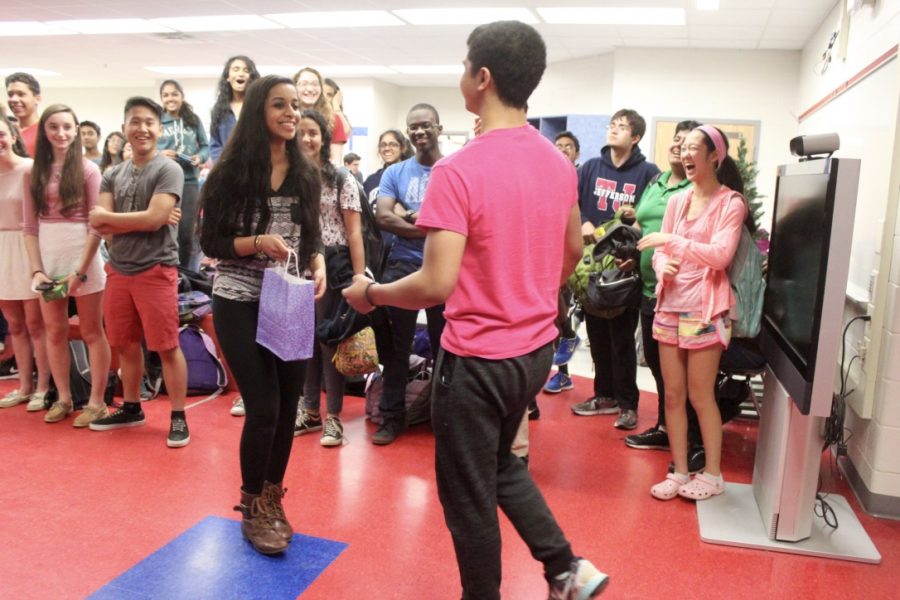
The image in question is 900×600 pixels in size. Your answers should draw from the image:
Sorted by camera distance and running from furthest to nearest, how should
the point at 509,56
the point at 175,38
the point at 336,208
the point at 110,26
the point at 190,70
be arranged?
the point at 190,70 → the point at 175,38 → the point at 110,26 → the point at 336,208 → the point at 509,56

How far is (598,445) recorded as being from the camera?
145 inches

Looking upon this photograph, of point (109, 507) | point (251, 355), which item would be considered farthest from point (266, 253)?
point (109, 507)

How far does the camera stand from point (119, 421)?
12.1 ft

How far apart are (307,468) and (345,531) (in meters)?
0.65

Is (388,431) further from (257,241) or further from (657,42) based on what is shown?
(657,42)

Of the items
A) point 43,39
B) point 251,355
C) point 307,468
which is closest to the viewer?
point 251,355

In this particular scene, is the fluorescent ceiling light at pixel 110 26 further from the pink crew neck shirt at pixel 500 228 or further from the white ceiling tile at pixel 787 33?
the pink crew neck shirt at pixel 500 228

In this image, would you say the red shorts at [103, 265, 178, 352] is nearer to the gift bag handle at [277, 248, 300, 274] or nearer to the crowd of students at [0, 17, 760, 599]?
the crowd of students at [0, 17, 760, 599]

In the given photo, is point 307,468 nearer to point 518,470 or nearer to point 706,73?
point 518,470

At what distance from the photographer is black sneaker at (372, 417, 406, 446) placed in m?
3.55

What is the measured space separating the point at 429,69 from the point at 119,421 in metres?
9.05

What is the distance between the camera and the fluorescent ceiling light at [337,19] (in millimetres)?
7977

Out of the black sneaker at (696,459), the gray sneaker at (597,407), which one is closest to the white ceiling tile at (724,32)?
the gray sneaker at (597,407)

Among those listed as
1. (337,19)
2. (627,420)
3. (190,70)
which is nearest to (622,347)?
(627,420)
